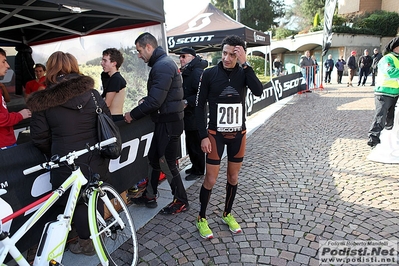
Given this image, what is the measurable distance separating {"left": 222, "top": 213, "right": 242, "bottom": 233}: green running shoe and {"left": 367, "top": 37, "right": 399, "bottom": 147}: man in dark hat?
3541 mm

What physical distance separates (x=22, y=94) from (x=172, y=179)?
445 cm

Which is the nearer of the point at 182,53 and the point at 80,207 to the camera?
the point at 80,207

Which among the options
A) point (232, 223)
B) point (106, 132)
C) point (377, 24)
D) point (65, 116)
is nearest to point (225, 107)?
point (106, 132)

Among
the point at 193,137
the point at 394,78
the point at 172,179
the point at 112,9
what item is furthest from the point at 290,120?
the point at 112,9

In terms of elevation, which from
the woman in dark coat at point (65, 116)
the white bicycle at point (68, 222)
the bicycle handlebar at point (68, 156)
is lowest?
the white bicycle at point (68, 222)

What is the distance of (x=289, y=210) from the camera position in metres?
3.44

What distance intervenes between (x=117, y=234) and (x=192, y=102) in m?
2.20

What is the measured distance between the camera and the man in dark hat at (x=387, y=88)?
4699 mm

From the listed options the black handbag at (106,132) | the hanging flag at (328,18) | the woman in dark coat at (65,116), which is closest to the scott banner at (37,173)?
the woman in dark coat at (65,116)

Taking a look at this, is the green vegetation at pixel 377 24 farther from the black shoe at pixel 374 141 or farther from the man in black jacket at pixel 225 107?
the man in black jacket at pixel 225 107

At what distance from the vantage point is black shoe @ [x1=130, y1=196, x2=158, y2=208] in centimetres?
362

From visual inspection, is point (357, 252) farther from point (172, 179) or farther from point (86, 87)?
point (86, 87)

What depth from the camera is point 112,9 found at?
2979 millimetres

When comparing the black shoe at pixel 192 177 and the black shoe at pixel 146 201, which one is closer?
the black shoe at pixel 146 201
